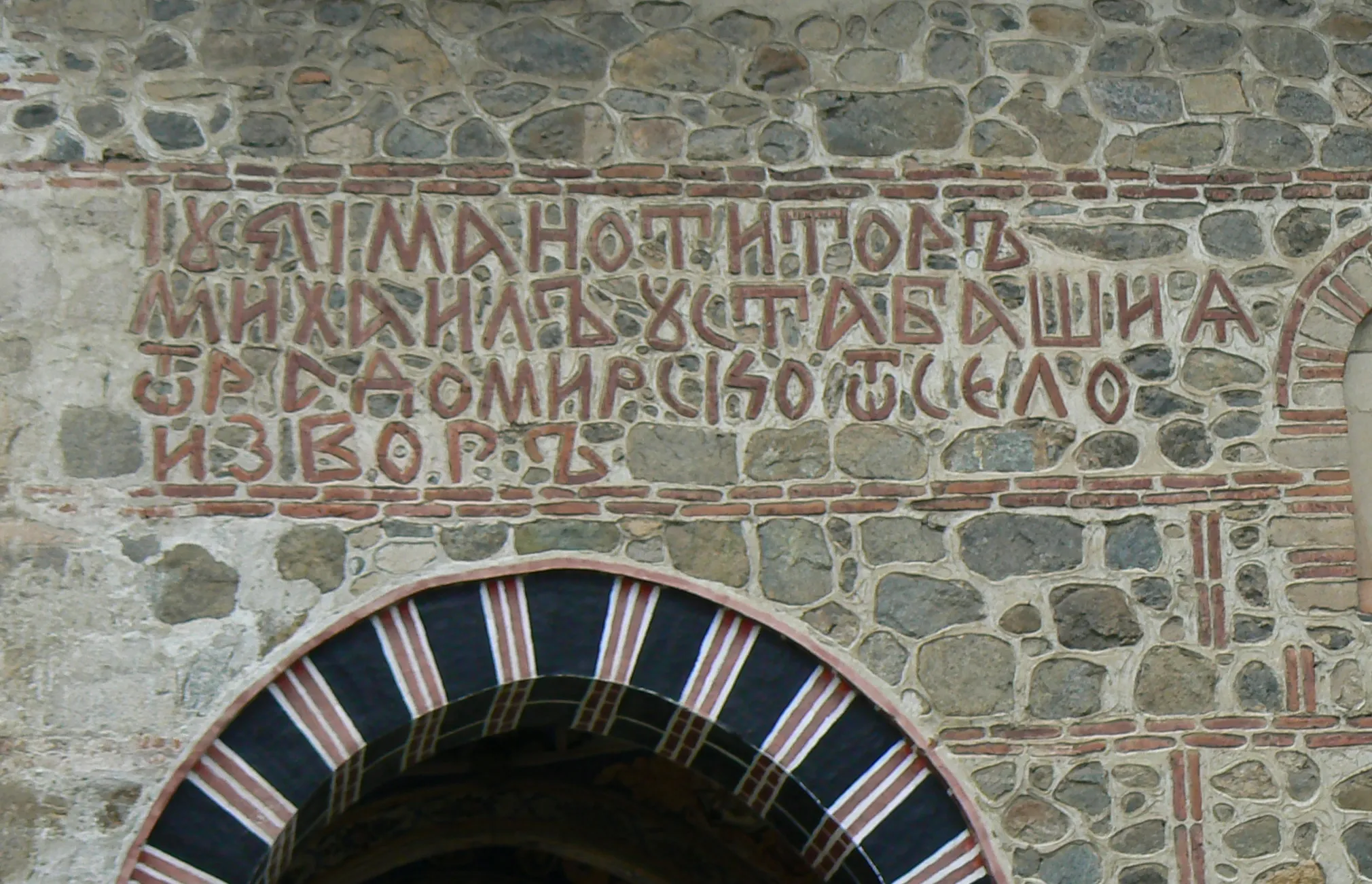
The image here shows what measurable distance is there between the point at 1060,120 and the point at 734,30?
1.15 m

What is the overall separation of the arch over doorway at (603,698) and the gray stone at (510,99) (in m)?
1.55

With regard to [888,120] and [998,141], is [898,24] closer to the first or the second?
[888,120]

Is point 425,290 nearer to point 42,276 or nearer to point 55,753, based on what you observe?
point 42,276

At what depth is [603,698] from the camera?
6457 mm

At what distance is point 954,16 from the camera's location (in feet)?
22.9

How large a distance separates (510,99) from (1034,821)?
115 inches

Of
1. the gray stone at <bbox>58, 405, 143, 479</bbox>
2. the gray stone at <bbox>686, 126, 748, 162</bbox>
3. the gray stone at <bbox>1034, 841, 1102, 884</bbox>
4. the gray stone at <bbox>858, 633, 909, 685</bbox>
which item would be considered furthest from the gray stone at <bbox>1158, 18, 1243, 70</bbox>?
the gray stone at <bbox>58, 405, 143, 479</bbox>

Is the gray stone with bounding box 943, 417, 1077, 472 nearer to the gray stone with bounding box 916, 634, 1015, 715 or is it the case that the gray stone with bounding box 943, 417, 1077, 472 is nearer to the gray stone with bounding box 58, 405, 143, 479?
the gray stone with bounding box 916, 634, 1015, 715

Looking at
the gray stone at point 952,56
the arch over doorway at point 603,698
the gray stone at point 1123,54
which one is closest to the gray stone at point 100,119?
the arch over doorway at point 603,698

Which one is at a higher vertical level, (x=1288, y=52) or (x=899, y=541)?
(x=1288, y=52)

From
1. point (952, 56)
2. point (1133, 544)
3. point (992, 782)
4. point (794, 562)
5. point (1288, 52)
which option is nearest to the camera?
point (992, 782)

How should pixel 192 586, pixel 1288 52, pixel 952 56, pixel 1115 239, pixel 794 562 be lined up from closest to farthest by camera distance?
pixel 192 586
pixel 794 562
pixel 1115 239
pixel 952 56
pixel 1288 52

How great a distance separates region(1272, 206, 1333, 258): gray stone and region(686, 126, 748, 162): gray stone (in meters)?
1.84

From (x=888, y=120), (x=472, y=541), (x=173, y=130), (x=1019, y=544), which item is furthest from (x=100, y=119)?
(x=1019, y=544)
